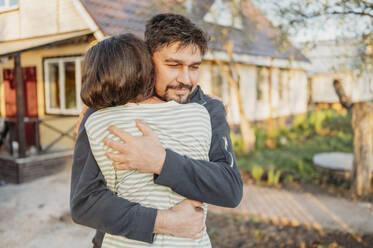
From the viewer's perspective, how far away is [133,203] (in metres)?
1.26

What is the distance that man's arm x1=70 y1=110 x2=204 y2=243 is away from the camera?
1.24 m

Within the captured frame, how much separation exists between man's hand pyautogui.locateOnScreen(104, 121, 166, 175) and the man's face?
0.41 metres

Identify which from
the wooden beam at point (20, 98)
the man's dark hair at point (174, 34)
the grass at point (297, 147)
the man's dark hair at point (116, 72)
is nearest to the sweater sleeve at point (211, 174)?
the man's dark hair at point (116, 72)

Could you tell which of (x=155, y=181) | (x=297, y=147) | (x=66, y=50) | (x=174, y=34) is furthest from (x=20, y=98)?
(x=297, y=147)

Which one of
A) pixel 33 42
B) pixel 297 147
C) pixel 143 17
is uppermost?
pixel 143 17

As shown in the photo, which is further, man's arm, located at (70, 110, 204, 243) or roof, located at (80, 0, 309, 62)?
roof, located at (80, 0, 309, 62)

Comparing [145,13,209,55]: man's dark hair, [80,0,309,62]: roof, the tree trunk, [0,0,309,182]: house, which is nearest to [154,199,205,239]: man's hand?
[145,13,209,55]: man's dark hair

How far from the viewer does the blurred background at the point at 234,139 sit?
422cm

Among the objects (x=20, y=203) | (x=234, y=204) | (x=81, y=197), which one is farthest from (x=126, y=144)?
(x=20, y=203)

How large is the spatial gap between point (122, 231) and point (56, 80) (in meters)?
8.74

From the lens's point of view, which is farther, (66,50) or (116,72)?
(66,50)

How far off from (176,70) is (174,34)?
6.8 inches

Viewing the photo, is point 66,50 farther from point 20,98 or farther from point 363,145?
point 363,145

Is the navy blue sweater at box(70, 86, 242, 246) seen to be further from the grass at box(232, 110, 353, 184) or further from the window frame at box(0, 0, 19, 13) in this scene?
the grass at box(232, 110, 353, 184)
